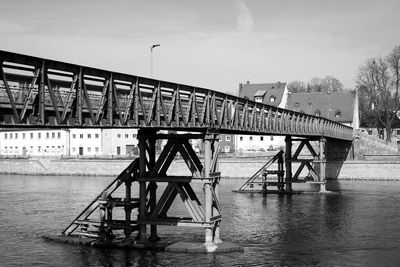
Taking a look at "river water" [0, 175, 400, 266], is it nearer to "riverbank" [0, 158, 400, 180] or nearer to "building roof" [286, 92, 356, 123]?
"riverbank" [0, 158, 400, 180]

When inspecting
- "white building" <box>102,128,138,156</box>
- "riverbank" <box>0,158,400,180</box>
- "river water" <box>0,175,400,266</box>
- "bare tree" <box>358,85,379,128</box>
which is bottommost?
"river water" <box>0,175,400,266</box>

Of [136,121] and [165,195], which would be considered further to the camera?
[165,195]

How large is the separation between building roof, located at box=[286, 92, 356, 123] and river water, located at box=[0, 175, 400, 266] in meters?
60.0

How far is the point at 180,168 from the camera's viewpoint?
342 feet

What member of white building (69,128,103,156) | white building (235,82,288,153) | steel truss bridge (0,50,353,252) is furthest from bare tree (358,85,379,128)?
steel truss bridge (0,50,353,252)

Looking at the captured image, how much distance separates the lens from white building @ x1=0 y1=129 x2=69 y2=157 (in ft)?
441

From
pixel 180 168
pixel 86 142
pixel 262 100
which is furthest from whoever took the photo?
pixel 262 100

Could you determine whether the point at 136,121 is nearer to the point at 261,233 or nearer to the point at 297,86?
the point at 261,233

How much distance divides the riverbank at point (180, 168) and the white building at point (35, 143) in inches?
481

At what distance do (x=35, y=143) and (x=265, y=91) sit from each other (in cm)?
5151

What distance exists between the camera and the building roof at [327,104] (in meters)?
127

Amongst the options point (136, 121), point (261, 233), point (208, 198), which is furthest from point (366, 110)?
point (136, 121)

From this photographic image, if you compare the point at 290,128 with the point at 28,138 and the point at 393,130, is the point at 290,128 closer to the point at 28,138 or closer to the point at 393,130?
the point at 393,130

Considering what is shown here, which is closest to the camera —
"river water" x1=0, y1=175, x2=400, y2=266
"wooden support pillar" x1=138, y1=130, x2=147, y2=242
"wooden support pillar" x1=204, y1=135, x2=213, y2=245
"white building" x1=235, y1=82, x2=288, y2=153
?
"river water" x1=0, y1=175, x2=400, y2=266
